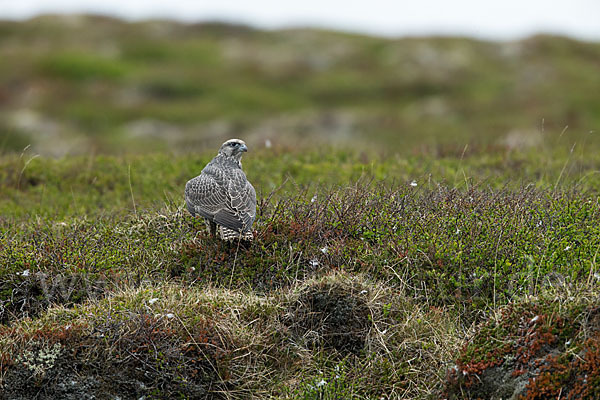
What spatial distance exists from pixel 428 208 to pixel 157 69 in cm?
3002

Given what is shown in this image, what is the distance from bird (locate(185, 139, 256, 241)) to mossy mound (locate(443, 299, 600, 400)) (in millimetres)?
2839

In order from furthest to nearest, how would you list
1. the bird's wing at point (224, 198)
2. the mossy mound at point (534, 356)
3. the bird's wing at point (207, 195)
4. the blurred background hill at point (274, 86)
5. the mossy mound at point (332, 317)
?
1. the blurred background hill at point (274, 86)
2. the bird's wing at point (207, 195)
3. the bird's wing at point (224, 198)
4. the mossy mound at point (332, 317)
5. the mossy mound at point (534, 356)

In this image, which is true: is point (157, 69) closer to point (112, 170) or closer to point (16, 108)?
point (16, 108)

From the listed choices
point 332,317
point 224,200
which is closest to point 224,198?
point 224,200

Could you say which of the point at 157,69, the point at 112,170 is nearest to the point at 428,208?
the point at 112,170

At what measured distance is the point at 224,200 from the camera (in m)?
7.80

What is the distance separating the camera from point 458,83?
114ft

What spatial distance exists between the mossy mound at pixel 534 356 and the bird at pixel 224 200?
9.31ft

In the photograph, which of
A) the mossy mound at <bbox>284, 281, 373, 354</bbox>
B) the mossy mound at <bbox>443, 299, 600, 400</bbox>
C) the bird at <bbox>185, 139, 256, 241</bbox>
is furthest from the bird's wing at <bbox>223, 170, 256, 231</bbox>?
the mossy mound at <bbox>443, 299, 600, 400</bbox>

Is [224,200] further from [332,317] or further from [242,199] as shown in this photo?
[332,317]

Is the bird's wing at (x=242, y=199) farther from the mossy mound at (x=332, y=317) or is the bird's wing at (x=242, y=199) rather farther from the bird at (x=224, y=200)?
the mossy mound at (x=332, y=317)

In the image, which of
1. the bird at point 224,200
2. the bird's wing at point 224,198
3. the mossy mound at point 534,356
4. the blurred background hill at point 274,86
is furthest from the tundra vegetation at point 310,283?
the blurred background hill at point 274,86

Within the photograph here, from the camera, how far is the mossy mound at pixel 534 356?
5438 mm

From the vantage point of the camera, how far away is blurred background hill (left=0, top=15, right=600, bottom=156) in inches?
1103
